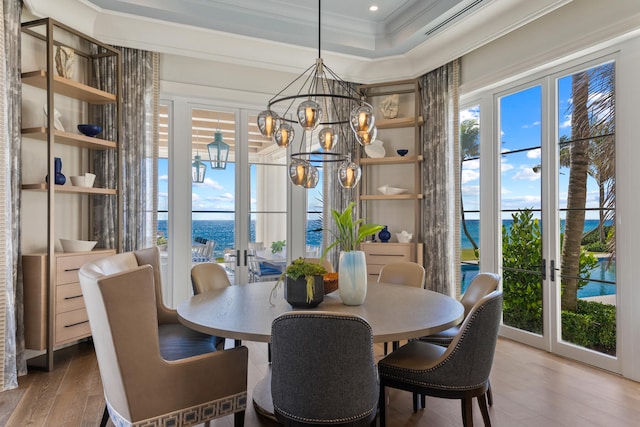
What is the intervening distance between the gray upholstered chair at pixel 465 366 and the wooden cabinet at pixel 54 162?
8.97ft

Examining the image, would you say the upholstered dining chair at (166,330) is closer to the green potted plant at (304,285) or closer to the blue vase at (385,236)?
the green potted plant at (304,285)

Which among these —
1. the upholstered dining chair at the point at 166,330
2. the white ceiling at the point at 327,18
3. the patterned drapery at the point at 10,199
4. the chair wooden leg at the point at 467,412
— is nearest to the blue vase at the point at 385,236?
the white ceiling at the point at 327,18

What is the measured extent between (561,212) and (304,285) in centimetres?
265

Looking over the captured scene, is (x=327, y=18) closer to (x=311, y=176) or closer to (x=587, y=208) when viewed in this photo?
(x=311, y=176)

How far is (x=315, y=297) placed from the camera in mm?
2275

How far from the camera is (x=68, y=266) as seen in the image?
335 cm

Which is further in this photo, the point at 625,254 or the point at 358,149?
the point at 358,149

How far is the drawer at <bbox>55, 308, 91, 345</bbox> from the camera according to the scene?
3.28 m

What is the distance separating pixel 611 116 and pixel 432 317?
2.44m

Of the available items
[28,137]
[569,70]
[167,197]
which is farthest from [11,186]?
[569,70]

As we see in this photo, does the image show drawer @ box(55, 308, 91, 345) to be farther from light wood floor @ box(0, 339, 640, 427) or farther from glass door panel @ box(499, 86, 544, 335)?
glass door panel @ box(499, 86, 544, 335)

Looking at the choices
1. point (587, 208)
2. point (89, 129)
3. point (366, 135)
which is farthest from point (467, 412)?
point (89, 129)

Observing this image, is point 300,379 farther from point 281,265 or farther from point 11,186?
point 281,265

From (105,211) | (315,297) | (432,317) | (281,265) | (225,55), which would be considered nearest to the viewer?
(432,317)
